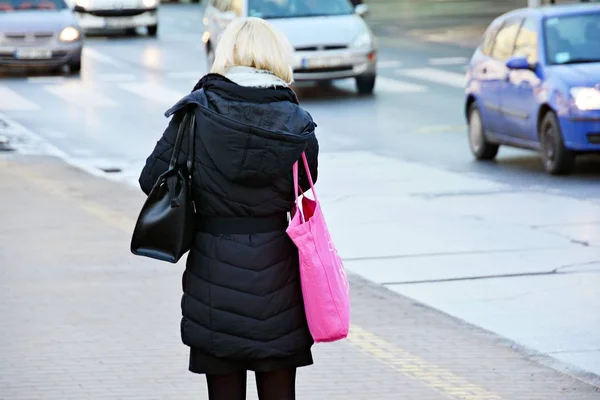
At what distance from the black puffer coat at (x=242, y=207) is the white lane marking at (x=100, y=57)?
23.5m

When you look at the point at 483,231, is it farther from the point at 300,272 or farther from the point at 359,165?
the point at 300,272

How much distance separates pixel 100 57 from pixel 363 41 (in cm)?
875

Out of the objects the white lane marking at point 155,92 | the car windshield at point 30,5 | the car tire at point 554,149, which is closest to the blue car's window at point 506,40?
the car tire at point 554,149

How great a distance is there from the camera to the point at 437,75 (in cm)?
2547

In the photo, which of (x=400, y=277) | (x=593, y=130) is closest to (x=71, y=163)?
(x=593, y=130)

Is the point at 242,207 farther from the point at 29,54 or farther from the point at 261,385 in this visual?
the point at 29,54

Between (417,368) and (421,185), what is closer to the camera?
(417,368)

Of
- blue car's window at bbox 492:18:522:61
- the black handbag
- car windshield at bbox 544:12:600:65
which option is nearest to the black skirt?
the black handbag

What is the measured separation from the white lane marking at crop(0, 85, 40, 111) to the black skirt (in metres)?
16.8

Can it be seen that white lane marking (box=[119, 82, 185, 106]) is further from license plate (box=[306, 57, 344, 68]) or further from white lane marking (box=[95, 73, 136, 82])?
license plate (box=[306, 57, 344, 68])

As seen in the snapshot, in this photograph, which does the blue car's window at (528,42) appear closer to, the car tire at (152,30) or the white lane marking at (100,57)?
the white lane marking at (100,57)

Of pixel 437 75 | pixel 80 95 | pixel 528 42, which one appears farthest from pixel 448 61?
pixel 528 42

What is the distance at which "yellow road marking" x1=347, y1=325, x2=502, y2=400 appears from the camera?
6641mm

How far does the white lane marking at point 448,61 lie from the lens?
2756 centimetres
